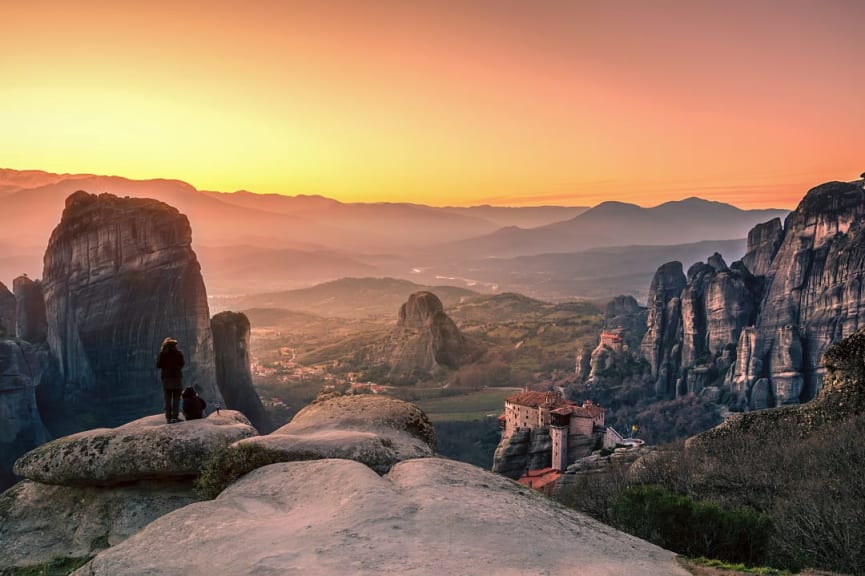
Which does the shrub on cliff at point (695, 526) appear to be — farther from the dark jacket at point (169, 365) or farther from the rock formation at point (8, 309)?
the rock formation at point (8, 309)

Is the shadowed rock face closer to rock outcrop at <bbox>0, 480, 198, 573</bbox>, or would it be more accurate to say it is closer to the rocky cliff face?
rock outcrop at <bbox>0, 480, 198, 573</bbox>

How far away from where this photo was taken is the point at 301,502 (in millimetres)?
11758

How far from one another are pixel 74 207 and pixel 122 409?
19.4 m

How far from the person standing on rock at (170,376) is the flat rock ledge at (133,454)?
0.41m

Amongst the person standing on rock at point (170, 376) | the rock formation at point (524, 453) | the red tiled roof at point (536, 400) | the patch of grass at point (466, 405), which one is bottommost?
the patch of grass at point (466, 405)

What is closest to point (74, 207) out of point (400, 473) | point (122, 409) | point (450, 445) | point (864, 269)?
point (122, 409)

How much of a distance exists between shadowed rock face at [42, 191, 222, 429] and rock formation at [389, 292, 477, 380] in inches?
2114

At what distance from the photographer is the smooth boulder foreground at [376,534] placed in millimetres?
9008

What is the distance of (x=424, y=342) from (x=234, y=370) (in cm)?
5489

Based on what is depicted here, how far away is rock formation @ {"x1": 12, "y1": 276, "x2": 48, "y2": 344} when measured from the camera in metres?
59.4

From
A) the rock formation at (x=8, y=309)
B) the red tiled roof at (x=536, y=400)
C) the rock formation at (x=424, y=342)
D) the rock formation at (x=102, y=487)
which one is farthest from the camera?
the rock formation at (x=424, y=342)

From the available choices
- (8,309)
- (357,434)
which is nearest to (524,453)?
(357,434)

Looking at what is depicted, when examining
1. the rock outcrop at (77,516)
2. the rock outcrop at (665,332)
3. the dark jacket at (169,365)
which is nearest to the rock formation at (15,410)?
the rock outcrop at (77,516)

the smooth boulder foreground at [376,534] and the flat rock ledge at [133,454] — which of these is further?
the flat rock ledge at [133,454]
